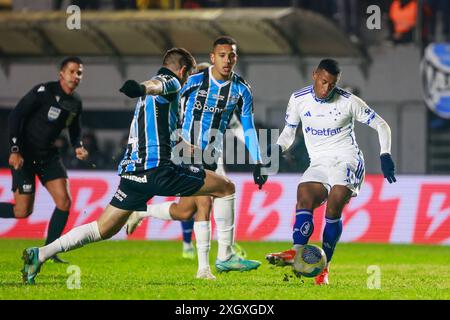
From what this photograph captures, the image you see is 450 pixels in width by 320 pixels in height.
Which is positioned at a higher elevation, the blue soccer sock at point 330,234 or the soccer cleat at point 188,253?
the blue soccer sock at point 330,234

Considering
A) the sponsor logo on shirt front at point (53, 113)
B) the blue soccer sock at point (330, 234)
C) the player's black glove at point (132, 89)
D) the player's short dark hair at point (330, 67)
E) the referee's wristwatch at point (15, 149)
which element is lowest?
the blue soccer sock at point (330, 234)

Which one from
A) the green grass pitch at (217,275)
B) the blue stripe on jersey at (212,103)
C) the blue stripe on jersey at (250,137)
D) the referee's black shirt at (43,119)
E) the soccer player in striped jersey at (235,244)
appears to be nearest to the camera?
the green grass pitch at (217,275)

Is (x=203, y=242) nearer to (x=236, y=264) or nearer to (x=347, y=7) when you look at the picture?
(x=236, y=264)

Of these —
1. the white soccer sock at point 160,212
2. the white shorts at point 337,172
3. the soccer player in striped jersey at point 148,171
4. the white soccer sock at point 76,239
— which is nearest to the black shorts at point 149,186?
the soccer player in striped jersey at point 148,171

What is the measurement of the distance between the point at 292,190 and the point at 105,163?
22.3ft

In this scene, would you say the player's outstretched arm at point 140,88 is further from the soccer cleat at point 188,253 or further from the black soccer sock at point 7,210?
the soccer cleat at point 188,253

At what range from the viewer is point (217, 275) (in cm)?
1139

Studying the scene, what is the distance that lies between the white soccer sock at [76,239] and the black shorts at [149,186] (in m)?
0.27

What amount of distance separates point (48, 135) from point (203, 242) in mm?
2715

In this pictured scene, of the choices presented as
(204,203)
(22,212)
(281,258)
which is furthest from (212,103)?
(22,212)

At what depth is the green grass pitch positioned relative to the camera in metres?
9.56

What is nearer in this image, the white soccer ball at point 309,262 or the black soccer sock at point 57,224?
→ the white soccer ball at point 309,262

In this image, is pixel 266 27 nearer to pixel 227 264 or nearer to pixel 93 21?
pixel 93 21

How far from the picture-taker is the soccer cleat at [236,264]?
10.8m
